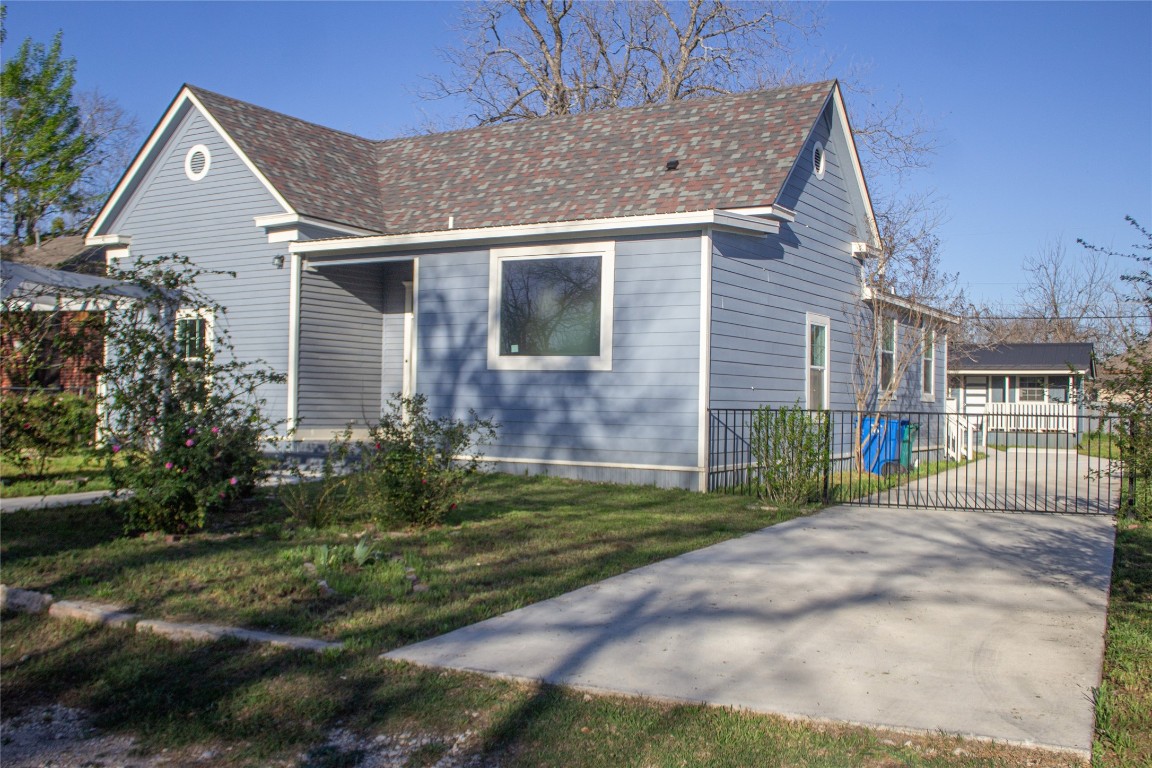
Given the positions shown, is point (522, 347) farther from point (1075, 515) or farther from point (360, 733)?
point (360, 733)

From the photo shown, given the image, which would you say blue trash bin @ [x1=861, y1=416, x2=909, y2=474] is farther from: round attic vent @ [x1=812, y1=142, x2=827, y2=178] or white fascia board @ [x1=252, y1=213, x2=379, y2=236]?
white fascia board @ [x1=252, y1=213, x2=379, y2=236]

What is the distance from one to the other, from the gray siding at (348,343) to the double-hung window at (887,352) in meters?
8.41

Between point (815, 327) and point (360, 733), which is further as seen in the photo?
point (815, 327)

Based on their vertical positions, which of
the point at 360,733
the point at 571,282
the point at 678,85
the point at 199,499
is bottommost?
the point at 360,733

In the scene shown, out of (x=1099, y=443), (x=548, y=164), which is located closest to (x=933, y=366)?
(x=548, y=164)

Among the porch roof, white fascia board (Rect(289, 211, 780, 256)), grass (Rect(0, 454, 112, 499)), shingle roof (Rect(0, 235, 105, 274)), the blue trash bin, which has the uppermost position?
shingle roof (Rect(0, 235, 105, 274))

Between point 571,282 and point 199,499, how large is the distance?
6317 millimetres

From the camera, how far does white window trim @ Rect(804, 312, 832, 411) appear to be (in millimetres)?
14828

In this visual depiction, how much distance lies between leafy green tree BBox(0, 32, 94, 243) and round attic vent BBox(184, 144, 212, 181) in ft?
22.7

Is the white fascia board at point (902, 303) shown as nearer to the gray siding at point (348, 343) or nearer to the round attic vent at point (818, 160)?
the round attic vent at point (818, 160)

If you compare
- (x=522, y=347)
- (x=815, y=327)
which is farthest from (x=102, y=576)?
(x=815, y=327)

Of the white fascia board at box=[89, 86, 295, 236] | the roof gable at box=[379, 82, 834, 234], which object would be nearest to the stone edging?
the roof gable at box=[379, 82, 834, 234]

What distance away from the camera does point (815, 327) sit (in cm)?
1522

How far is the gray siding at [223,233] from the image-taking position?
15.4 metres
